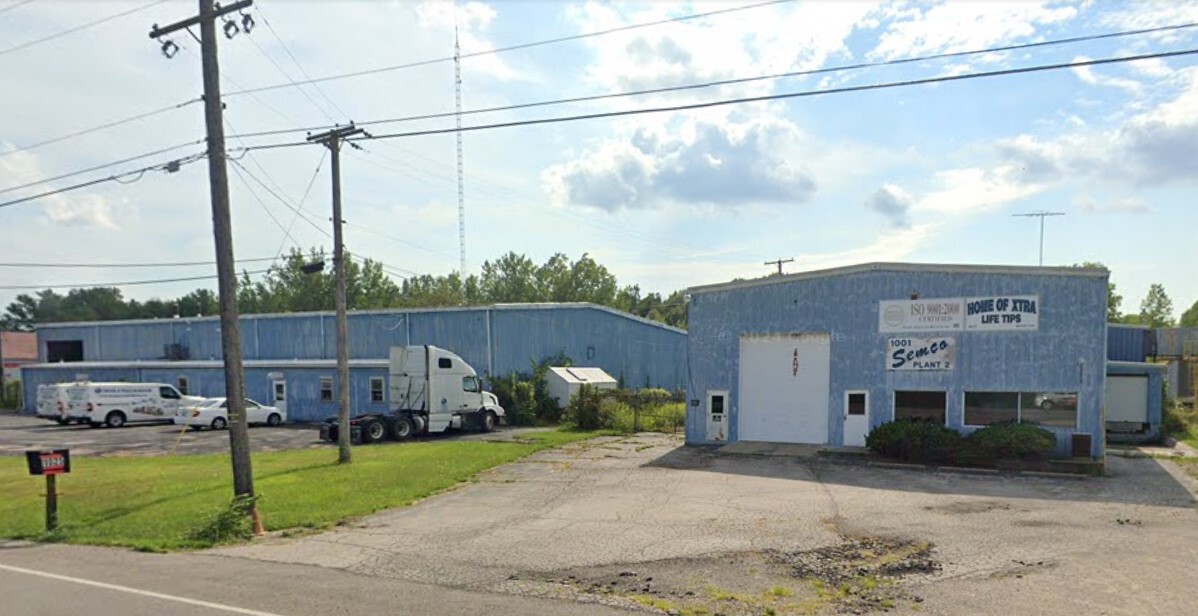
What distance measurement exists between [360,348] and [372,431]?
582 inches

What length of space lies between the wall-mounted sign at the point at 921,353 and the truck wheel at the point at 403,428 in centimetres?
1753

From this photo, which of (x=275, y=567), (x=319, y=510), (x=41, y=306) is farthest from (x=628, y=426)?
(x=41, y=306)

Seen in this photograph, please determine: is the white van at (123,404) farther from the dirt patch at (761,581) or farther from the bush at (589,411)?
the dirt patch at (761,581)

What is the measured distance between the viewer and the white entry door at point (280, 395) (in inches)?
1597

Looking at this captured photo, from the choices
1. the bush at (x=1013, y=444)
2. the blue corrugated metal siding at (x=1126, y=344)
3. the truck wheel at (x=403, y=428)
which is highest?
the blue corrugated metal siding at (x=1126, y=344)

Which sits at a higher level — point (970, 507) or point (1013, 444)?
point (1013, 444)

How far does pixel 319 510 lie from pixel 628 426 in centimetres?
1759

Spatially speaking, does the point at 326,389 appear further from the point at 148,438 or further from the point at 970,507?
the point at 970,507

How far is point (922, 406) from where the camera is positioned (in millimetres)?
20938

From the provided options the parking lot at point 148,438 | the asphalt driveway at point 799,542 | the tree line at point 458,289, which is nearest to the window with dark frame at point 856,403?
the asphalt driveway at point 799,542

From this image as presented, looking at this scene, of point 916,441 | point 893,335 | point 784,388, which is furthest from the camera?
point 784,388

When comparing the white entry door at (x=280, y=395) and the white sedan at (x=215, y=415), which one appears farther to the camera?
the white entry door at (x=280, y=395)

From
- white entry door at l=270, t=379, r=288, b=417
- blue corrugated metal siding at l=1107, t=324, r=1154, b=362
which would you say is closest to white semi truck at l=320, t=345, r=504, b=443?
white entry door at l=270, t=379, r=288, b=417

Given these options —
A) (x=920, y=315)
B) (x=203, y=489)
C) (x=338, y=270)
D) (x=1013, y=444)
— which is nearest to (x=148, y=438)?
(x=338, y=270)
